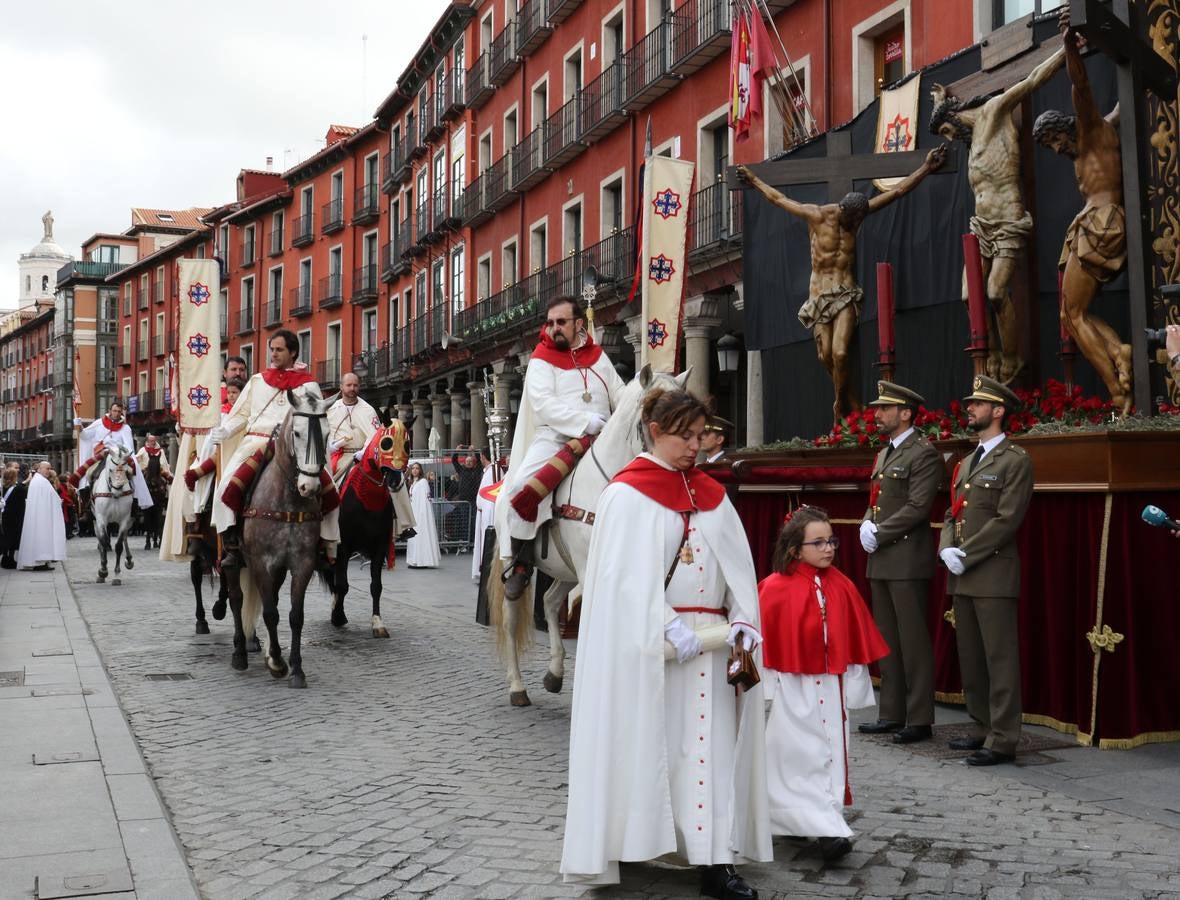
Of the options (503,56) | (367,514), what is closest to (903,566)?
(367,514)

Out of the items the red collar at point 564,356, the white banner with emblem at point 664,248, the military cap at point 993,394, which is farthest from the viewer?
the white banner with emblem at point 664,248

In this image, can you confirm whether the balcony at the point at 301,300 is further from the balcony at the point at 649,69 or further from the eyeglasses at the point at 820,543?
the eyeglasses at the point at 820,543

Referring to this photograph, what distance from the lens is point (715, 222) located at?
2053 cm

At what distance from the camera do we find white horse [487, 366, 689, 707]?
22.4 feet

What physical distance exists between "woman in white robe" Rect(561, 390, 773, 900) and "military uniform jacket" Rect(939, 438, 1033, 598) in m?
2.45

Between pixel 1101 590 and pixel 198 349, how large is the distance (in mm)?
8138

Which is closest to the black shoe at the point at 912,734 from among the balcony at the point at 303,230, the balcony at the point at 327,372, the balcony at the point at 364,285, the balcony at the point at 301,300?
the balcony at the point at 364,285

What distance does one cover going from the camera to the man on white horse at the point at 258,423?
897cm

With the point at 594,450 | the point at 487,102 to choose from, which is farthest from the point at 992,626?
the point at 487,102

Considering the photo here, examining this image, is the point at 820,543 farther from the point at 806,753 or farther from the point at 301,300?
the point at 301,300

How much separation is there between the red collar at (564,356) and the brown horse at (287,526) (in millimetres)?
1703

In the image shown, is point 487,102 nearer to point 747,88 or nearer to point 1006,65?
point 747,88

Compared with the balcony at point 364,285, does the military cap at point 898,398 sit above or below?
below

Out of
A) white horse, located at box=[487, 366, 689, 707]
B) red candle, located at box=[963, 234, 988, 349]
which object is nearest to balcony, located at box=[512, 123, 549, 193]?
red candle, located at box=[963, 234, 988, 349]
